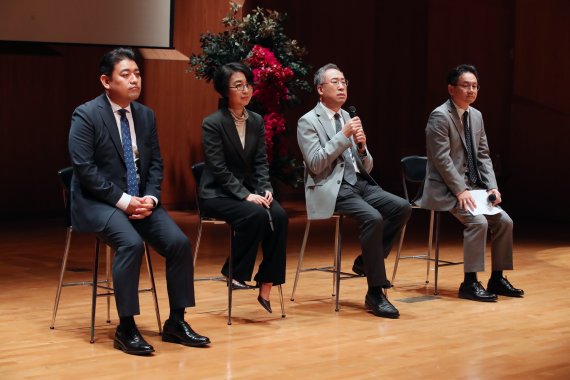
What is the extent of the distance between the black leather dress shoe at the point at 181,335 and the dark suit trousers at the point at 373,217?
1136 mm

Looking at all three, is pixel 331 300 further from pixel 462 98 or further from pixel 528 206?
pixel 528 206

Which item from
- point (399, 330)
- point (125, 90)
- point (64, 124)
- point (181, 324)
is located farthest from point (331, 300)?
point (64, 124)

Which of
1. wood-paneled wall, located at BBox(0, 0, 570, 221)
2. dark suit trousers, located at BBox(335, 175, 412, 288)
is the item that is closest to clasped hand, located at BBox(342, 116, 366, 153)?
dark suit trousers, located at BBox(335, 175, 412, 288)

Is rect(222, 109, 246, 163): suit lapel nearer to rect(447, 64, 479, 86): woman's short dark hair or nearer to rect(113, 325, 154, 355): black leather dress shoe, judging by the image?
rect(113, 325, 154, 355): black leather dress shoe

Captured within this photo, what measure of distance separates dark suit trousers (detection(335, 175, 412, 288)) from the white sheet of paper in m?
0.41

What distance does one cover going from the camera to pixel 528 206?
9445mm

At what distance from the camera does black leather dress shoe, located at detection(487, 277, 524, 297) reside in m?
5.70

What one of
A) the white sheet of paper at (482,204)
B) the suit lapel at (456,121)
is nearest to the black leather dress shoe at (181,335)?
the white sheet of paper at (482,204)

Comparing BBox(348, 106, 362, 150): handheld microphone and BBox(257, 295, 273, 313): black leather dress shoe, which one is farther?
BBox(348, 106, 362, 150): handheld microphone

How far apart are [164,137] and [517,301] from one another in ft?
15.2

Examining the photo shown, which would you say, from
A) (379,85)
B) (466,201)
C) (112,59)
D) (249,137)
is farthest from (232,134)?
(379,85)

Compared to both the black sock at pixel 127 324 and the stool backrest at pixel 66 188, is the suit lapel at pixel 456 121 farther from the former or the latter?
the black sock at pixel 127 324

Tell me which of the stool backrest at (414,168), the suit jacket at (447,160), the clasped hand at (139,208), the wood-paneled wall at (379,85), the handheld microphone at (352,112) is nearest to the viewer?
the clasped hand at (139,208)

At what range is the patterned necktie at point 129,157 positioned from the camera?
4.60 m
